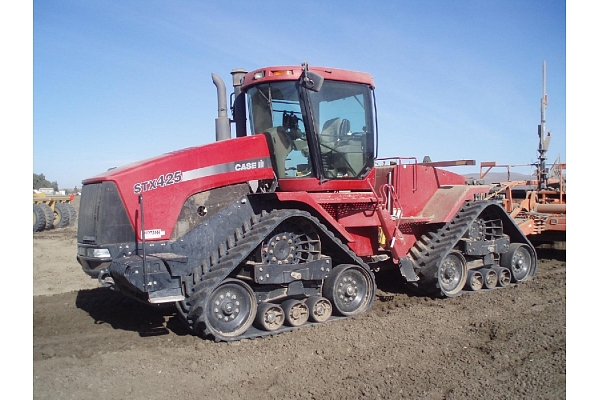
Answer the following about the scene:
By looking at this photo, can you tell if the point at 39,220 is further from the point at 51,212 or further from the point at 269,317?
the point at 269,317

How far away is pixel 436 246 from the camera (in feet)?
26.1

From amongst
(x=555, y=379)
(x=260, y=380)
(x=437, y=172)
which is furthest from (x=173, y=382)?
(x=437, y=172)

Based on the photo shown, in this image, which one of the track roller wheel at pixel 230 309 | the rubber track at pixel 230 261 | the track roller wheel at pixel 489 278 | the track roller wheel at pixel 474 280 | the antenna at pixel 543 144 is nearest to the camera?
the rubber track at pixel 230 261

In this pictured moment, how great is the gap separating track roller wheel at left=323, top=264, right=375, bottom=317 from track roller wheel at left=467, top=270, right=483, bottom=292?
7.32 feet

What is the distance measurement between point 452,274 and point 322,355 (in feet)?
11.9

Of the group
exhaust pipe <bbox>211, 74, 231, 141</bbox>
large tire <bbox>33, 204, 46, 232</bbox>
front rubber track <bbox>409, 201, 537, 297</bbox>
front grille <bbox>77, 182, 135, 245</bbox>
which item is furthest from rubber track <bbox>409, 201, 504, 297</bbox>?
large tire <bbox>33, 204, 46, 232</bbox>

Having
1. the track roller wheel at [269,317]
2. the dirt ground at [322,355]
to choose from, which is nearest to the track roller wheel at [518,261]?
the dirt ground at [322,355]

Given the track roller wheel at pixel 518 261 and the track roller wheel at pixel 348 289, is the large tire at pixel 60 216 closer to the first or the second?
the track roller wheel at pixel 348 289

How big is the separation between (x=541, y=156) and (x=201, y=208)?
981cm

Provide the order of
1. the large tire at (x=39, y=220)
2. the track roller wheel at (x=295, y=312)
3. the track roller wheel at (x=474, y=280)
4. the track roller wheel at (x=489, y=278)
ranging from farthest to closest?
the large tire at (x=39, y=220)
the track roller wheel at (x=489, y=278)
the track roller wheel at (x=474, y=280)
the track roller wheel at (x=295, y=312)

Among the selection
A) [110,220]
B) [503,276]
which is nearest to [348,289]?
Result: [110,220]

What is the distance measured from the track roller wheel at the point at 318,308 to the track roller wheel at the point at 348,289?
0.12 m

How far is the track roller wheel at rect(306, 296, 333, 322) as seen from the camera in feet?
20.8

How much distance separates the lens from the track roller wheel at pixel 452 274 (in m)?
7.97
